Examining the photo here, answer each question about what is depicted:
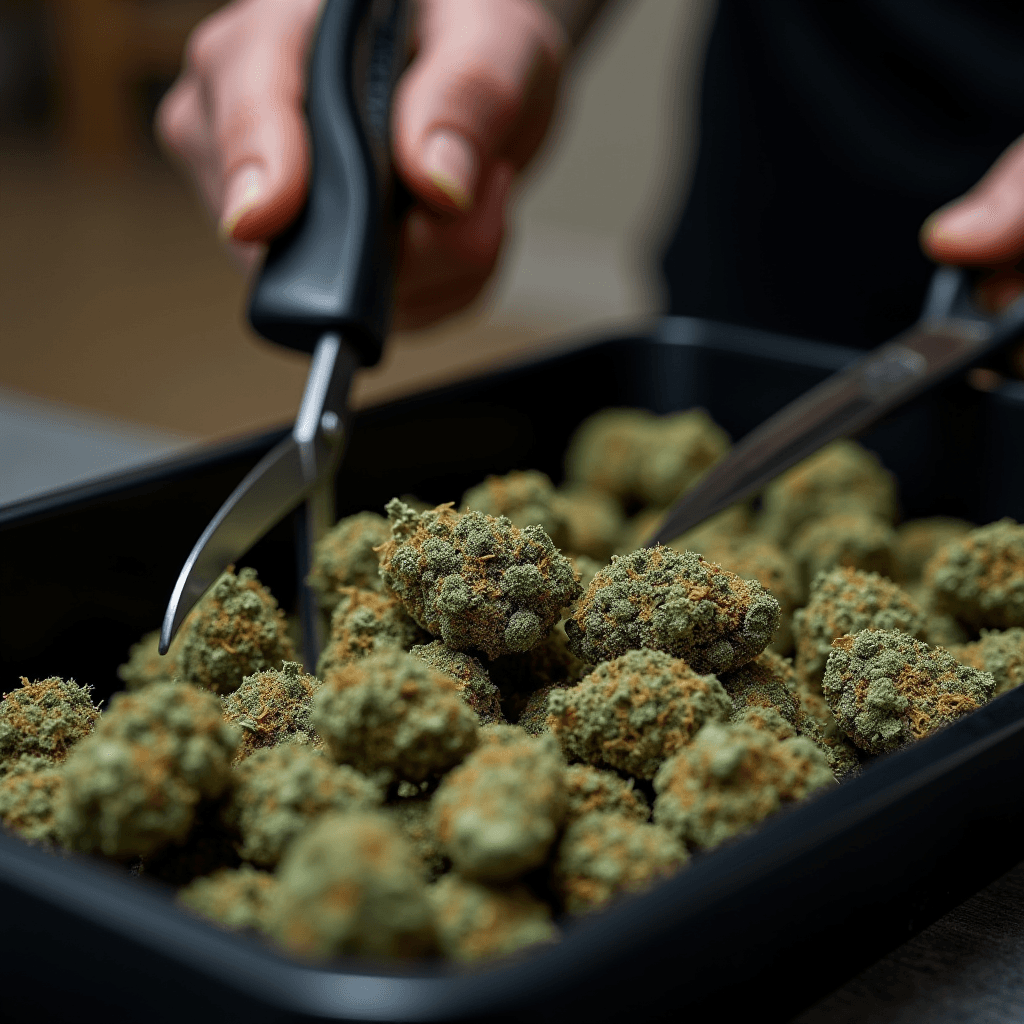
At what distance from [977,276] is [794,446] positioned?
31 cm

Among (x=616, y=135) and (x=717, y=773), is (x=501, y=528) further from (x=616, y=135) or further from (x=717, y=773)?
(x=616, y=135)

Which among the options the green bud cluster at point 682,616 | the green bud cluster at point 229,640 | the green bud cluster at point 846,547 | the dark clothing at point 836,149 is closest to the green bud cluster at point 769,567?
the green bud cluster at point 846,547

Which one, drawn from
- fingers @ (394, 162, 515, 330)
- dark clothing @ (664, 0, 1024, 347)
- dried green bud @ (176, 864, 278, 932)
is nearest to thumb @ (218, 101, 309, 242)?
fingers @ (394, 162, 515, 330)

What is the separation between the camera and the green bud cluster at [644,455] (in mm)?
938

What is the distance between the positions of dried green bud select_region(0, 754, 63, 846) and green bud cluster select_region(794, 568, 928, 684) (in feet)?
1.16

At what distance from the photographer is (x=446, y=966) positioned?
1.15 feet

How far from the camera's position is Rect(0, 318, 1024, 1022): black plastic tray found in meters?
0.34

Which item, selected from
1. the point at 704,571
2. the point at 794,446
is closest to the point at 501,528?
the point at 704,571

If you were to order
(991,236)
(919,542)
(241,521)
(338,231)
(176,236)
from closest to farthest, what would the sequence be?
(241,521)
(338,231)
(919,542)
(991,236)
(176,236)

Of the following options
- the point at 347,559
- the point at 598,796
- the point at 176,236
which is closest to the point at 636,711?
the point at 598,796

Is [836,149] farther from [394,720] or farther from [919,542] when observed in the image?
[394,720]

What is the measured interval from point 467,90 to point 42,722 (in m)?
0.63

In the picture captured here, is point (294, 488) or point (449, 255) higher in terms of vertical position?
point (449, 255)

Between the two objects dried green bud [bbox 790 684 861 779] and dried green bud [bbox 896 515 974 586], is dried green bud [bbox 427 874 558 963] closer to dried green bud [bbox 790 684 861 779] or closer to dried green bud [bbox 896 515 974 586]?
dried green bud [bbox 790 684 861 779]
